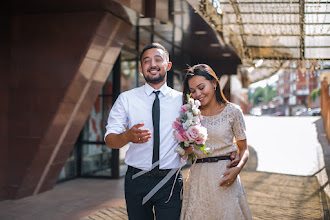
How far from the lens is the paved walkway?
643cm

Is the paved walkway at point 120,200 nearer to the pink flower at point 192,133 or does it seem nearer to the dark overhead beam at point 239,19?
the dark overhead beam at point 239,19

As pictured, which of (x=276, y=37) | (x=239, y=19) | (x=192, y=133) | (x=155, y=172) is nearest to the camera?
(x=192, y=133)

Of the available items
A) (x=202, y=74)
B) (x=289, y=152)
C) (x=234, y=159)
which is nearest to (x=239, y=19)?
(x=289, y=152)

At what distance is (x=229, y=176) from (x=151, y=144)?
1.92 feet

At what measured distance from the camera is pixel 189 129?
2.60 m

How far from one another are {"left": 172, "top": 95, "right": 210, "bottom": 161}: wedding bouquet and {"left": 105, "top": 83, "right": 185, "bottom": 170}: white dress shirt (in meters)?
0.18

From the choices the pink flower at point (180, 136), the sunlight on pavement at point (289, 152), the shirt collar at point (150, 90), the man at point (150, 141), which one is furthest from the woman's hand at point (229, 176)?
the sunlight on pavement at point (289, 152)

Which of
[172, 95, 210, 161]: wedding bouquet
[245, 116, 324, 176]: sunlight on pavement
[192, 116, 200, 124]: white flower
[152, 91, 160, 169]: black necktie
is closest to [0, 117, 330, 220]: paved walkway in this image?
[245, 116, 324, 176]: sunlight on pavement

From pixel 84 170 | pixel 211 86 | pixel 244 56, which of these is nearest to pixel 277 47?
pixel 244 56

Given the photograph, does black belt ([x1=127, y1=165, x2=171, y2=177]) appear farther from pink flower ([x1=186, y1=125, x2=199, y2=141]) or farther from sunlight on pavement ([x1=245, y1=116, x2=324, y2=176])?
sunlight on pavement ([x1=245, y1=116, x2=324, y2=176])

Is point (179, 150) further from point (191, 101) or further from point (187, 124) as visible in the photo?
point (191, 101)

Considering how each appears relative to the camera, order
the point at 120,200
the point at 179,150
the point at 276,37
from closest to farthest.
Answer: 1. the point at 179,150
2. the point at 120,200
3. the point at 276,37

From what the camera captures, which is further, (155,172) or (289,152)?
(289,152)

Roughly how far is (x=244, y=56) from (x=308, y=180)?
4667 mm
